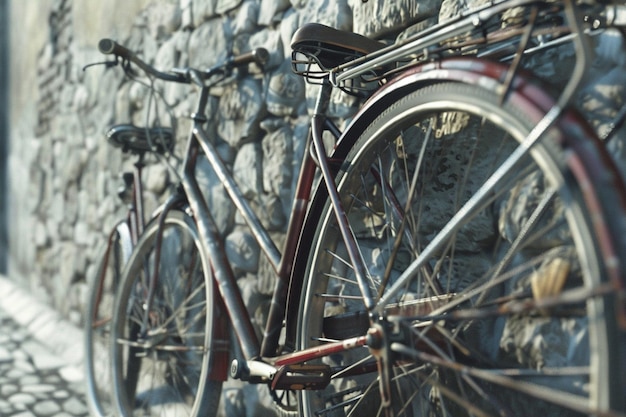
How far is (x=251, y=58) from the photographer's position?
88.9 inches

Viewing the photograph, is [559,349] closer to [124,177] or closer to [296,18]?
[296,18]

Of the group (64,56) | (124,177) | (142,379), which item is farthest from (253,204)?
(64,56)

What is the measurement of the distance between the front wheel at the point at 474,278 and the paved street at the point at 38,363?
5.00 ft

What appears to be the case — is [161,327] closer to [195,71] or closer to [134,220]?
[134,220]

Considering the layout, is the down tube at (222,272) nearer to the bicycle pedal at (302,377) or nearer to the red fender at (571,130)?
the bicycle pedal at (302,377)

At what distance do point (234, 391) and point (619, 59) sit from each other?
1.66 metres

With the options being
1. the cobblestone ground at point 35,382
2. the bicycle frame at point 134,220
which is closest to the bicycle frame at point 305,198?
the bicycle frame at point 134,220

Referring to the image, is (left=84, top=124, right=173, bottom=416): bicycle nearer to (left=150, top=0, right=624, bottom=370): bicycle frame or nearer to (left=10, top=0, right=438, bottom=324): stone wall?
(left=10, top=0, right=438, bottom=324): stone wall

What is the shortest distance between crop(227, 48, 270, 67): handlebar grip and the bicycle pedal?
1.06 metres

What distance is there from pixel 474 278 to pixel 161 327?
3.91 feet

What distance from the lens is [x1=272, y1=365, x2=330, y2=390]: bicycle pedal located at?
5.30 ft

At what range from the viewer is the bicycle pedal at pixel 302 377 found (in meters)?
1.62

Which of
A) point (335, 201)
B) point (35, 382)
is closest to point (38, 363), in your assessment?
point (35, 382)

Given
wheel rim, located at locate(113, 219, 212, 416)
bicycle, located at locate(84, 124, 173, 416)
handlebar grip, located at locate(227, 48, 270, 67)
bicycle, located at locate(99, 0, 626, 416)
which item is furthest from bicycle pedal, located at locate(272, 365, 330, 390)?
bicycle, located at locate(84, 124, 173, 416)
